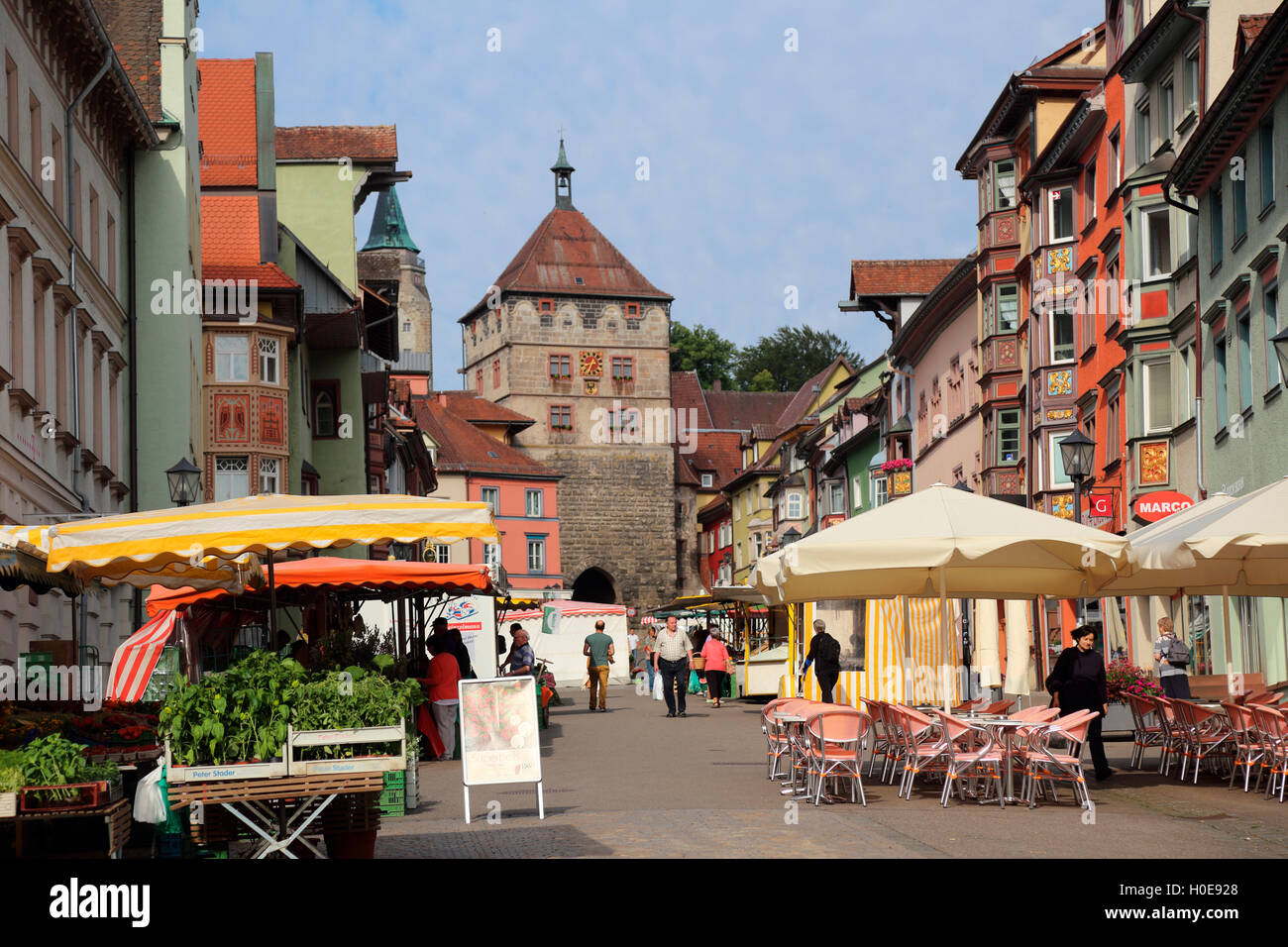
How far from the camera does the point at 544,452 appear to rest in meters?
102

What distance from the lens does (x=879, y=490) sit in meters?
64.4

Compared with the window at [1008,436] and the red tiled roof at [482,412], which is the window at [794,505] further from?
the window at [1008,436]

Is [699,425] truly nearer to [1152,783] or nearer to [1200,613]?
[1200,613]

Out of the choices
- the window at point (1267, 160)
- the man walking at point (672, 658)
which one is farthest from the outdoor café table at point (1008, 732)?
the man walking at point (672, 658)

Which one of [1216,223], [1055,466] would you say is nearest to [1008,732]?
[1216,223]

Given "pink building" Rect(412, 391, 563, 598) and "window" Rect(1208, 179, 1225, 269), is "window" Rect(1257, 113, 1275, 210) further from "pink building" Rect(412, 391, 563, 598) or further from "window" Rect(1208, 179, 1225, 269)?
"pink building" Rect(412, 391, 563, 598)

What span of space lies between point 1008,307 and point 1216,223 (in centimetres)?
1504

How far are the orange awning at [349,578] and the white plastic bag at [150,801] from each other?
9116mm

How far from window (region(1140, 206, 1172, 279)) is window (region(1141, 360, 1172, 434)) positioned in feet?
5.67

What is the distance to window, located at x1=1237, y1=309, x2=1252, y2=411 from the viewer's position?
27.0m

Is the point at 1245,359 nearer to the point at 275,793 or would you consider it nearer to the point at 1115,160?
the point at 1115,160

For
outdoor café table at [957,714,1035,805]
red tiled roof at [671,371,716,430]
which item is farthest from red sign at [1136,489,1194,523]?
red tiled roof at [671,371,716,430]
